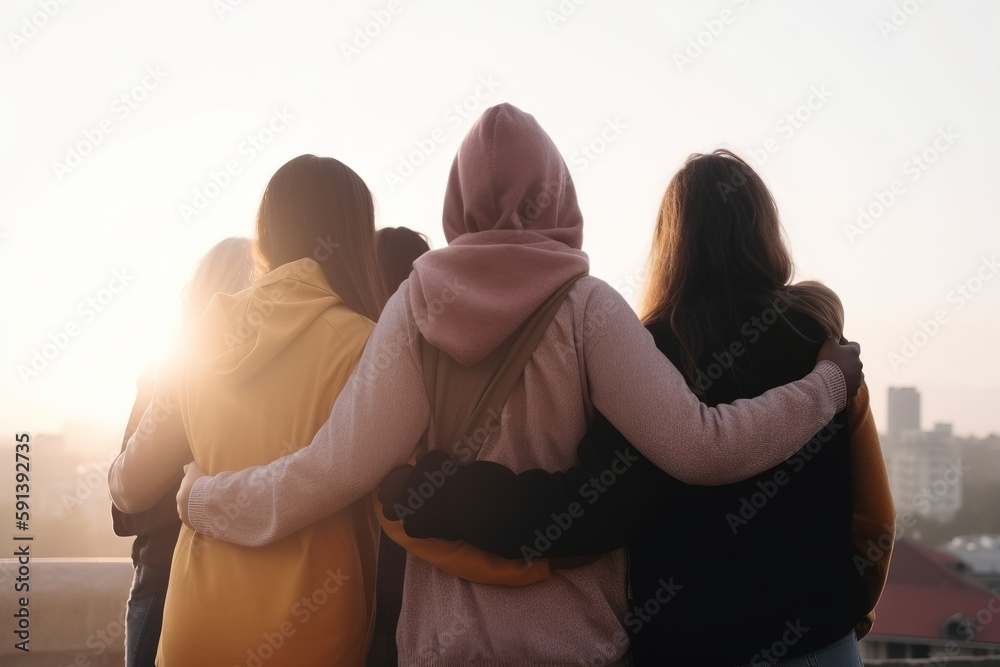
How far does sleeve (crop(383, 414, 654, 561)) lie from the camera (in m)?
1.60

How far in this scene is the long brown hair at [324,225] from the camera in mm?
2053

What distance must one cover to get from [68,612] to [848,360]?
328cm

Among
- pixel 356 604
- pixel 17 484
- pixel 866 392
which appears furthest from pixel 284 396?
pixel 17 484

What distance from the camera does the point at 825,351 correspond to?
179cm

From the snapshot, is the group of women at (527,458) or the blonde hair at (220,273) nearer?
the group of women at (527,458)

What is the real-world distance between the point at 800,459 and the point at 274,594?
4.07 ft

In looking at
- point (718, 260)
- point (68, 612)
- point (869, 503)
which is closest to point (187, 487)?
point (718, 260)

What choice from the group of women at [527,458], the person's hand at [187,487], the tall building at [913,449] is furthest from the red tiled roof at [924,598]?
the person's hand at [187,487]

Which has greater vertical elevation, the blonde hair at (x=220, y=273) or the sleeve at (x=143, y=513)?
the blonde hair at (x=220, y=273)

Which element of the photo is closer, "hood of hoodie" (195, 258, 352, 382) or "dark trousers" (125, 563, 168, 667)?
"hood of hoodie" (195, 258, 352, 382)

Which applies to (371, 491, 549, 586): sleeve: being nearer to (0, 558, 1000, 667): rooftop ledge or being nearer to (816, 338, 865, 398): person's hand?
(816, 338, 865, 398): person's hand

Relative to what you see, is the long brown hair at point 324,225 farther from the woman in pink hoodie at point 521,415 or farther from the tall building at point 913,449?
the tall building at point 913,449

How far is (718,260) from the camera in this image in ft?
6.35

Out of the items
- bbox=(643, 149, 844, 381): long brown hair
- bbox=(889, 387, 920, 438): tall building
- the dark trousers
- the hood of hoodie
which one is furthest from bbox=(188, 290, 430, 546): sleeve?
bbox=(889, 387, 920, 438): tall building
